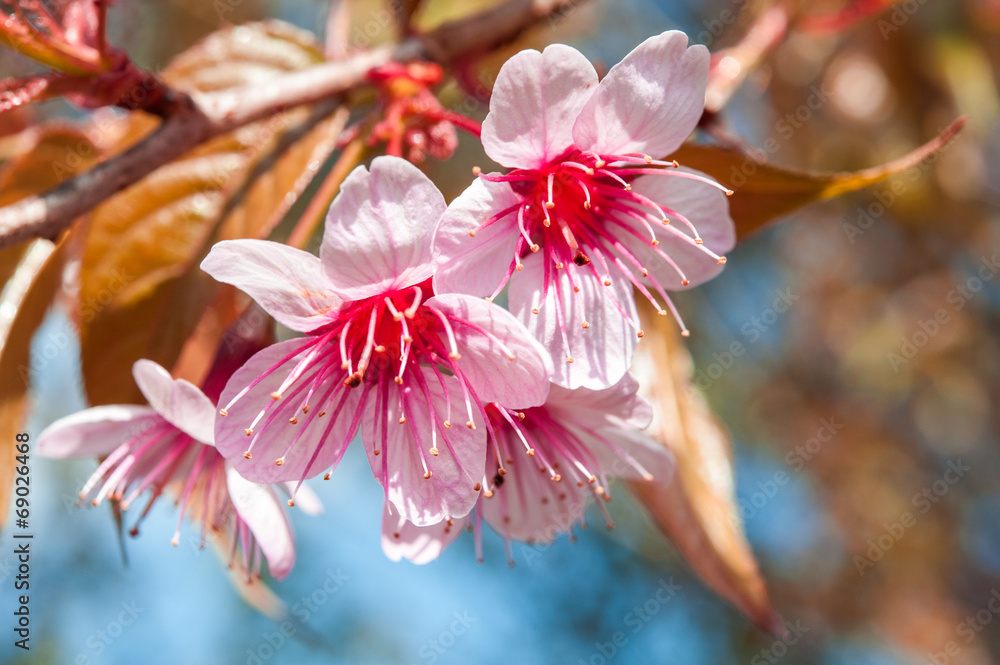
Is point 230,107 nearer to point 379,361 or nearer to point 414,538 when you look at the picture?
point 379,361

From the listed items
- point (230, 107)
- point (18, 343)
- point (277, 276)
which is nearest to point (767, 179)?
point (277, 276)

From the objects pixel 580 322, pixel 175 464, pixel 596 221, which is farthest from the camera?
pixel 175 464

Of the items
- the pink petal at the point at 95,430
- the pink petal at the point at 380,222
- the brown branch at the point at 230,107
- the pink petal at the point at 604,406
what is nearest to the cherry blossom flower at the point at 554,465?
the pink petal at the point at 604,406

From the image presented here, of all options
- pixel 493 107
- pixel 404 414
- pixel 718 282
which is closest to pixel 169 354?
pixel 404 414

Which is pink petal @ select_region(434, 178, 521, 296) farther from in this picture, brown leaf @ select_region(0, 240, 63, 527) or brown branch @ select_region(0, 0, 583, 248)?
brown leaf @ select_region(0, 240, 63, 527)

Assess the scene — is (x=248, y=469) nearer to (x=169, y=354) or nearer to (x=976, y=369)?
(x=169, y=354)

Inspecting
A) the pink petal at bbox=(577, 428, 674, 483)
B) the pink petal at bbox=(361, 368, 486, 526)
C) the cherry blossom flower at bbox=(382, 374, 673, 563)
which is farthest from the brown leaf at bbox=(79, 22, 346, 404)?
the pink petal at bbox=(577, 428, 674, 483)
